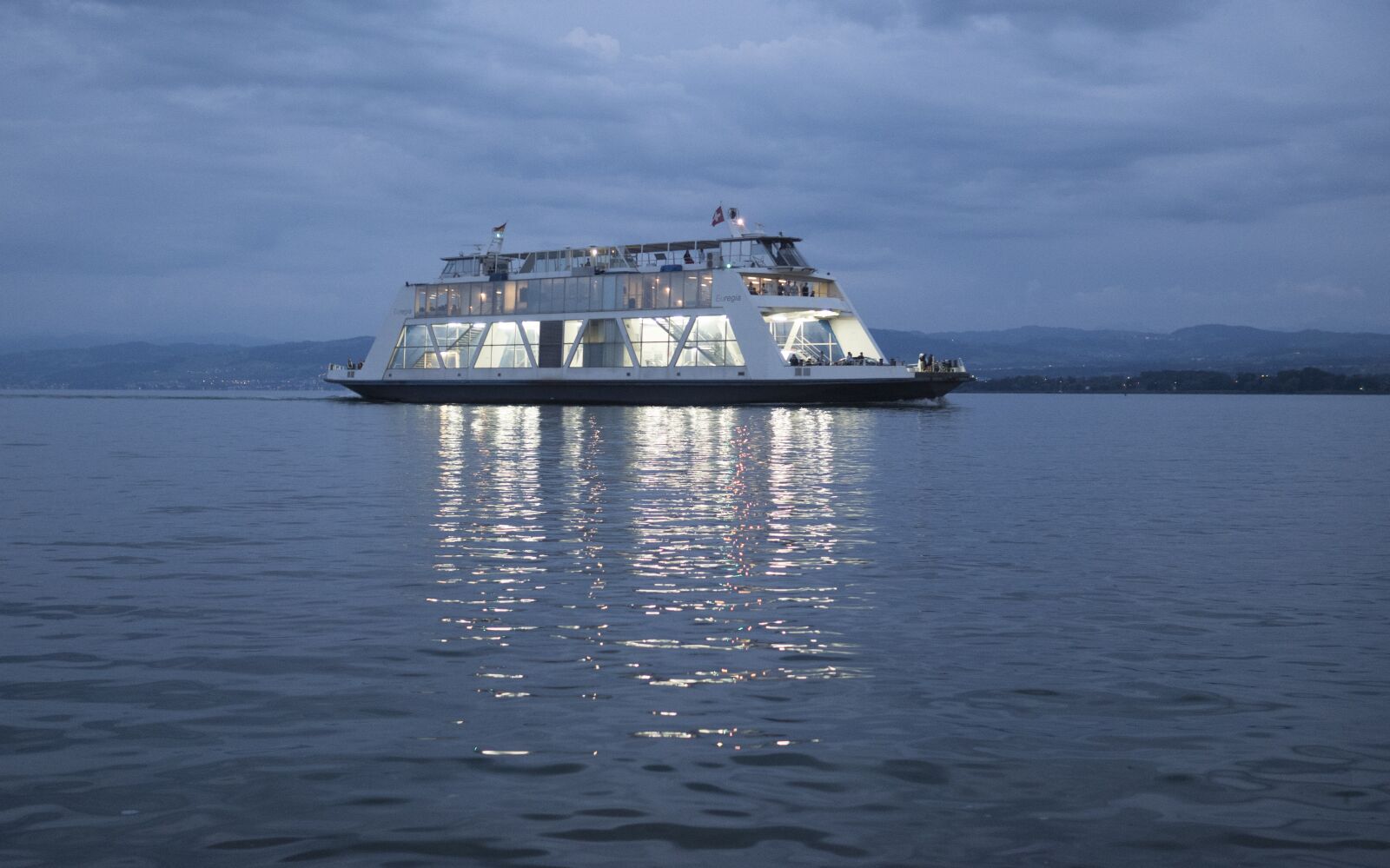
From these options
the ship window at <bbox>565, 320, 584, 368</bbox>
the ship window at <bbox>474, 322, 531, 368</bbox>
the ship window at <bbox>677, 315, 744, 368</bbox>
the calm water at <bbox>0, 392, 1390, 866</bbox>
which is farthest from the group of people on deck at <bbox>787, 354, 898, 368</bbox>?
the calm water at <bbox>0, 392, 1390, 866</bbox>

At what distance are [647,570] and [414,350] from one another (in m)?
89.4

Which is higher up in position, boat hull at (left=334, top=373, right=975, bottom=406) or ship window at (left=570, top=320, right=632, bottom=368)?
ship window at (left=570, top=320, right=632, bottom=368)

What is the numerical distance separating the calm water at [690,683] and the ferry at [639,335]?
56136 mm

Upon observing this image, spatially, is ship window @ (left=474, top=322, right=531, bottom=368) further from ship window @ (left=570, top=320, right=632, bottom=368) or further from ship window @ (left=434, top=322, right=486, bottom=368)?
ship window @ (left=570, top=320, right=632, bottom=368)

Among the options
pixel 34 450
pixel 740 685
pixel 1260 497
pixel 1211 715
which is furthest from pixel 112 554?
pixel 34 450

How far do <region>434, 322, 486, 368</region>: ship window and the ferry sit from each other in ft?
0.32

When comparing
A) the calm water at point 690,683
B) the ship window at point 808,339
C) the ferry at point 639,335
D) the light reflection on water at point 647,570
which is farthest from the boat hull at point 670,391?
the calm water at point 690,683

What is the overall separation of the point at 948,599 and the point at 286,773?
8560mm

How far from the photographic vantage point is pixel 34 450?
42969mm

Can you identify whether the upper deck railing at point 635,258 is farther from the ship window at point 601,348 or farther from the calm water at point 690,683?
the calm water at point 690,683

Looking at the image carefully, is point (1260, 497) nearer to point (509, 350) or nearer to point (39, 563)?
point (39, 563)

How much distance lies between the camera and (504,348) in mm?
98375

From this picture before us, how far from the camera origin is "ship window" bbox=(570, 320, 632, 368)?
301 feet

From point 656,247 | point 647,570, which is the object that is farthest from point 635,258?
point 647,570
